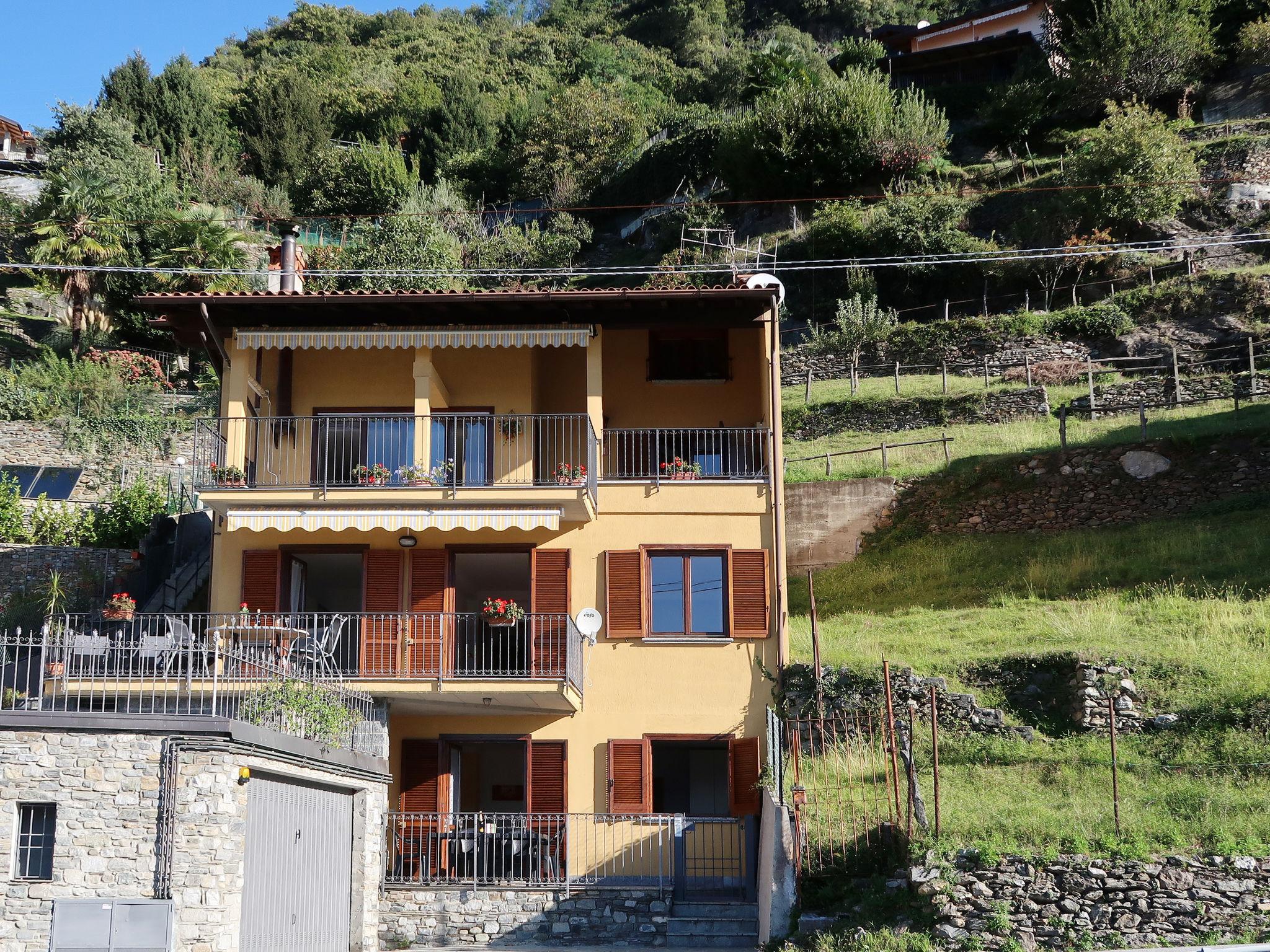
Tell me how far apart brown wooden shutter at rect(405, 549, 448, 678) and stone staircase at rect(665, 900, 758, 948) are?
490 centimetres

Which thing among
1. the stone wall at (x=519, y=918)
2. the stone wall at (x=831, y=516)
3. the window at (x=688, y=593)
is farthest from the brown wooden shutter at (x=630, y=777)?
the stone wall at (x=831, y=516)

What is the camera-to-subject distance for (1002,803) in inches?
615

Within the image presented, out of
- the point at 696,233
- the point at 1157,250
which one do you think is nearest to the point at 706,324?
the point at 1157,250

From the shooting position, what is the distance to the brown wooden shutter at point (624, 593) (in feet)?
65.9

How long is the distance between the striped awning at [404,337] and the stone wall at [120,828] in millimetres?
8906

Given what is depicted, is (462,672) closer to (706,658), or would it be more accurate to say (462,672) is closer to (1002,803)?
(706,658)

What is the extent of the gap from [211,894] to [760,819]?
8531mm

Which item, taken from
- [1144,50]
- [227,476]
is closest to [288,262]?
[227,476]

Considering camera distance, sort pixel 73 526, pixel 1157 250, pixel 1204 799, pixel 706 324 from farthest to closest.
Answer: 1. pixel 1157 250
2. pixel 73 526
3. pixel 706 324
4. pixel 1204 799

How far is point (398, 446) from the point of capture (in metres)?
21.1

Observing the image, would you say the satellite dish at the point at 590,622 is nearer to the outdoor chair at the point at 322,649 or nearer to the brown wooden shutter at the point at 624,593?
the brown wooden shutter at the point at 624,593

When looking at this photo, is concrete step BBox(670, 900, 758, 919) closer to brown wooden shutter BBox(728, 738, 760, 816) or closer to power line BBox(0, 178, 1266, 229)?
brown wooden shutter BBox(728, 738, 760, 816)

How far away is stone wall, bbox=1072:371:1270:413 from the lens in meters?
33.8

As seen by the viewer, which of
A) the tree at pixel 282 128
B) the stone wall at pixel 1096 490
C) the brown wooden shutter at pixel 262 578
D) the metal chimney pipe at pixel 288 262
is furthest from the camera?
the tree at pixel 282 128
